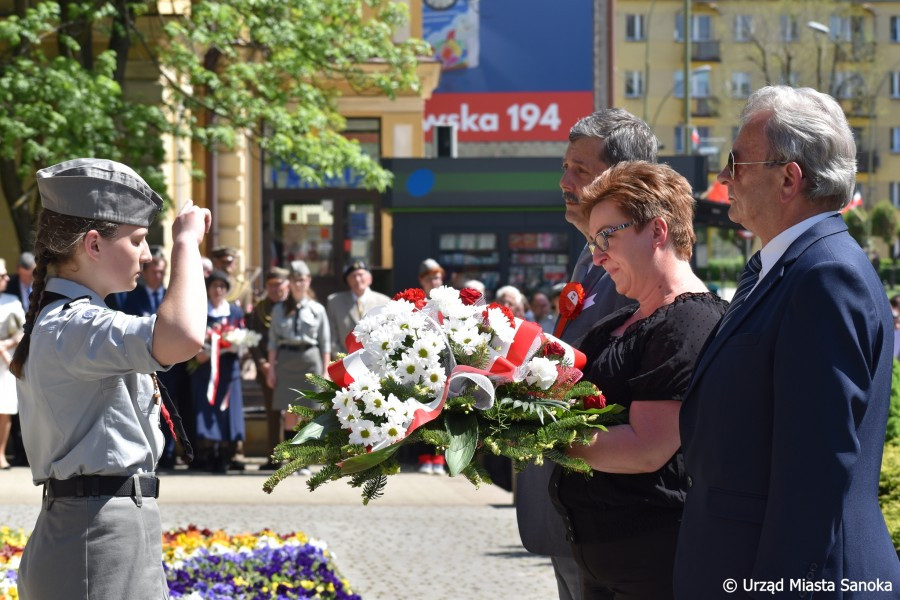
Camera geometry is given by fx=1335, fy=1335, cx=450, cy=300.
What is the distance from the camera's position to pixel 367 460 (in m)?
3.07

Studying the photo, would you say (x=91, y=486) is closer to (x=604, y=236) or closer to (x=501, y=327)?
(x=501, y=327)

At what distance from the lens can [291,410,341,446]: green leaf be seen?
320 cm

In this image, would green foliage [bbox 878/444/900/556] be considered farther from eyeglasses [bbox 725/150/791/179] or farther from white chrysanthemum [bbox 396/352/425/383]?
white chrysanthemum [bbox 396/352/425/383]

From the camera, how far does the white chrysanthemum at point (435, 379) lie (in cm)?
318

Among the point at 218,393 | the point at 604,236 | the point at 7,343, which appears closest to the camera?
the point at 604,236

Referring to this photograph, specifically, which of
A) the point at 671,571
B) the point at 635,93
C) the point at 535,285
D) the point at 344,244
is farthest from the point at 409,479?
the point at 635,93

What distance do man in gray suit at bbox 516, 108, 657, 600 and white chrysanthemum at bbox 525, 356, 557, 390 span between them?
73 centimetres

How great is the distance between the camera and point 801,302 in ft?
8.89

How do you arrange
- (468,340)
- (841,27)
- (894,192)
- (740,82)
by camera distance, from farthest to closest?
(894,192) < (740,82) < (841,27) < (468,340)

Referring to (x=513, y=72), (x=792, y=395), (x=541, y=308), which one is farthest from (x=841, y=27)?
(x=792, y=395)

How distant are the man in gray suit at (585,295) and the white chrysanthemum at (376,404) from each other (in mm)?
987

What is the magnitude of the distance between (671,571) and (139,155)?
40.2 ft

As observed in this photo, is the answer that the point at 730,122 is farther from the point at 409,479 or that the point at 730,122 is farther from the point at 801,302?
the point at 801,302

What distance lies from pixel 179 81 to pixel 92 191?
46.4 ft
